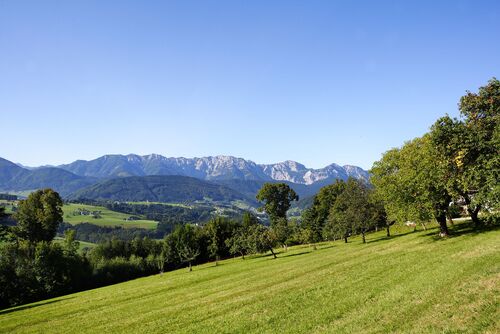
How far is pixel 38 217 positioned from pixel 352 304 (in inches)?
3577

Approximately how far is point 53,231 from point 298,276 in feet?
256

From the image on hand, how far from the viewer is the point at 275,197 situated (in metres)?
135

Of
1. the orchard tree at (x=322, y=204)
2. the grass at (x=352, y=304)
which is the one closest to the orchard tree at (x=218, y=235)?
the orchard tree at (x=322, y=204)

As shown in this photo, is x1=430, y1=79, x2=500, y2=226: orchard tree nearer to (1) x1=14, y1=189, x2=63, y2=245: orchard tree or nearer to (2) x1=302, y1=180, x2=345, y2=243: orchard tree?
(2) x1=302, y1=180, x2=345, y2=243: orchard tree

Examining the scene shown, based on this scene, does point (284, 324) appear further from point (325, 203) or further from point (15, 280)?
point (325, 203)

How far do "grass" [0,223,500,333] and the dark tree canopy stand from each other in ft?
293

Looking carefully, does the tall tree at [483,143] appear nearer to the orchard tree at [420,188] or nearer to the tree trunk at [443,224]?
the orchard tree at [420,188]

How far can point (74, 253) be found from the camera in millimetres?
97000

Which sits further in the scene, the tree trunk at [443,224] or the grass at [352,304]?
the tree trunk at [443,224]

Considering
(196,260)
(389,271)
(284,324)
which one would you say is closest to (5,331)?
(284,324)

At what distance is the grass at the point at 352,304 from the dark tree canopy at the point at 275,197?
89.4 metres

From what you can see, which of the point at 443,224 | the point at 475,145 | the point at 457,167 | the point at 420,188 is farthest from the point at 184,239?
the point at 475,145

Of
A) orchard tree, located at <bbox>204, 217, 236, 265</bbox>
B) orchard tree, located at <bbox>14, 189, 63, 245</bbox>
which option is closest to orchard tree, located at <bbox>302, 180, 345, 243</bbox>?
orchard tree, located at <bbox>204, 217, 236, 265</bbox>

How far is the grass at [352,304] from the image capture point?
1861 cm
